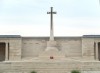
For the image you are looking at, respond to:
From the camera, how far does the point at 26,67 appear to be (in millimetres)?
37625

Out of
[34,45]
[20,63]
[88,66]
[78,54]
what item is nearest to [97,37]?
[78,54]

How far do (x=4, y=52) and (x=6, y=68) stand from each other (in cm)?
1368

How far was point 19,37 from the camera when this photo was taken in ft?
160

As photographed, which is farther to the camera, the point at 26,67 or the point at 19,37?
the point at 19,37

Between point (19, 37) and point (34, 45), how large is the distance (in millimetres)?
2585

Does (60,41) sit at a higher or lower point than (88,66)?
higher

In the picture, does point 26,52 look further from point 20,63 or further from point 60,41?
point 20,63

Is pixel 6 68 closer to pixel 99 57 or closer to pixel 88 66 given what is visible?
pixel 88 66

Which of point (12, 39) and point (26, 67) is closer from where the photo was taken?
point (26, 67)

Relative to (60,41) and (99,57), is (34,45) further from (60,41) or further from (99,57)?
(99,57)

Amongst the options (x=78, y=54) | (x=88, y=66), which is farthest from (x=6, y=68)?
(x=78, y=54)

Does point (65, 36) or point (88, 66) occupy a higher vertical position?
point (65, 36)

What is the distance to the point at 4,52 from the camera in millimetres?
50938

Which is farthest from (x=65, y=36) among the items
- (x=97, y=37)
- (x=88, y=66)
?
(x=88, y=66)
